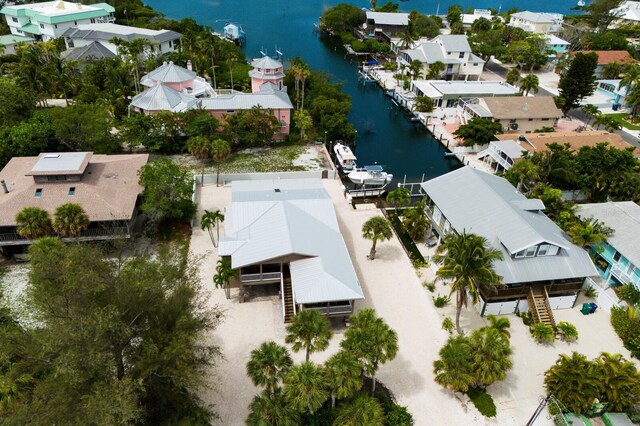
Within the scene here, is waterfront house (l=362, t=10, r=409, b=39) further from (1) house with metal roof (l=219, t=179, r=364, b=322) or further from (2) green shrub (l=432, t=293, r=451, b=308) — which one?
(2) green shrub (l=432, t=293, r=451, b=308)

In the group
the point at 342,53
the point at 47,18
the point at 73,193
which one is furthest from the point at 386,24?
the point at 73,193

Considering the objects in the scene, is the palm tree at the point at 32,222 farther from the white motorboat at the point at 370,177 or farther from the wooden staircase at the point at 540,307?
the wooden staircase at the point at 540,307

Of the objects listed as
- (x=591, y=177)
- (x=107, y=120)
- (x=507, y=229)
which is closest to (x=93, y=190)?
(x=107, y=120)

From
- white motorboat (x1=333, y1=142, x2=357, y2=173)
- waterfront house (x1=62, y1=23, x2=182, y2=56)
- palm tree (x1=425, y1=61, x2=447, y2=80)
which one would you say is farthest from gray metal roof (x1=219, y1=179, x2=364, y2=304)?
waterfront house (x1=62, y1=23, x2=182, y2=56)

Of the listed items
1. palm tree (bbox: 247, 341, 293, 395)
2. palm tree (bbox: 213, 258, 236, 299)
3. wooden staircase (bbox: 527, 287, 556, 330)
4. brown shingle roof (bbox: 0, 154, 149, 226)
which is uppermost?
palm tree (bbox: 247, 341, 293, 395)

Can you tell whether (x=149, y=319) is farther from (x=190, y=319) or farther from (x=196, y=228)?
(x=196, y=228)

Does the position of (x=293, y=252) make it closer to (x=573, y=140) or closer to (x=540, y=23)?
(x=573, y=140)
